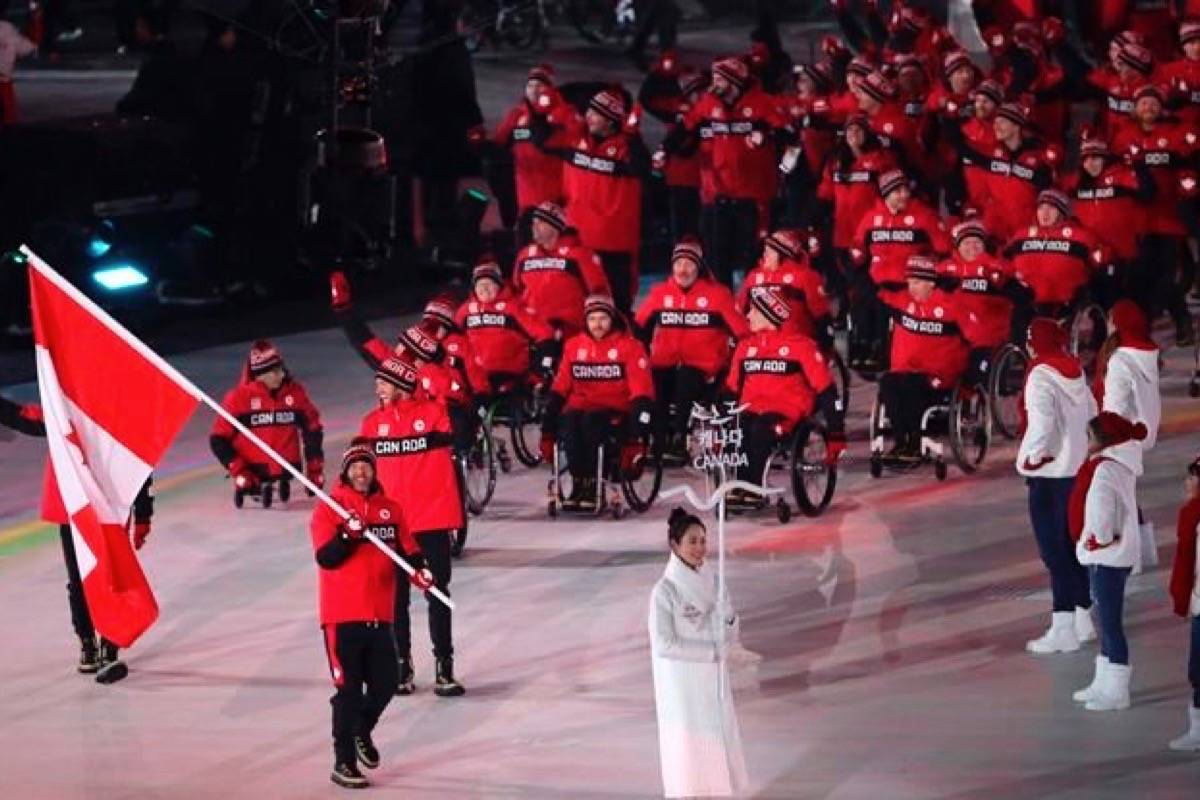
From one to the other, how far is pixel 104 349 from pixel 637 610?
463 centimetres

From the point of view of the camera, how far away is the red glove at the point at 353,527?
16.4 meters

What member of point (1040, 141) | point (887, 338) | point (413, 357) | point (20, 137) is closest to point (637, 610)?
point (413, 357)

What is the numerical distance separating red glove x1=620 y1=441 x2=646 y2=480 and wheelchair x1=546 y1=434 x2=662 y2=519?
2 centimetres

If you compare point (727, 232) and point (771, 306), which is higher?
point (771, 306)

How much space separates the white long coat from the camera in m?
15.5

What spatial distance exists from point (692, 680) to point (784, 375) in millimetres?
7081

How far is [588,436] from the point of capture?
73.0 ft

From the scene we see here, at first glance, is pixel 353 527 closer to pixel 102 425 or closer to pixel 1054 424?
pixel 102 425

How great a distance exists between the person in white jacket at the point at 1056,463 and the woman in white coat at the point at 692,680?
3.71m

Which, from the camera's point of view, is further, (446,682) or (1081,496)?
(446,682)

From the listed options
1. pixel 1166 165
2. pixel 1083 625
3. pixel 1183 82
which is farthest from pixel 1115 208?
pixel 1083 625

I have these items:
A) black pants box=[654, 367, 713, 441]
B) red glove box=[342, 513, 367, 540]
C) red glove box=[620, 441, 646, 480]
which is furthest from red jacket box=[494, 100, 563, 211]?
red glove box=[342, 513, 367, 540]

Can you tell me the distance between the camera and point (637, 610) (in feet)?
66.1

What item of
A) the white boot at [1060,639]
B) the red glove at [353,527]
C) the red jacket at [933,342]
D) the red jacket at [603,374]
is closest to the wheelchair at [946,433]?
the red jacket at [933,342]
